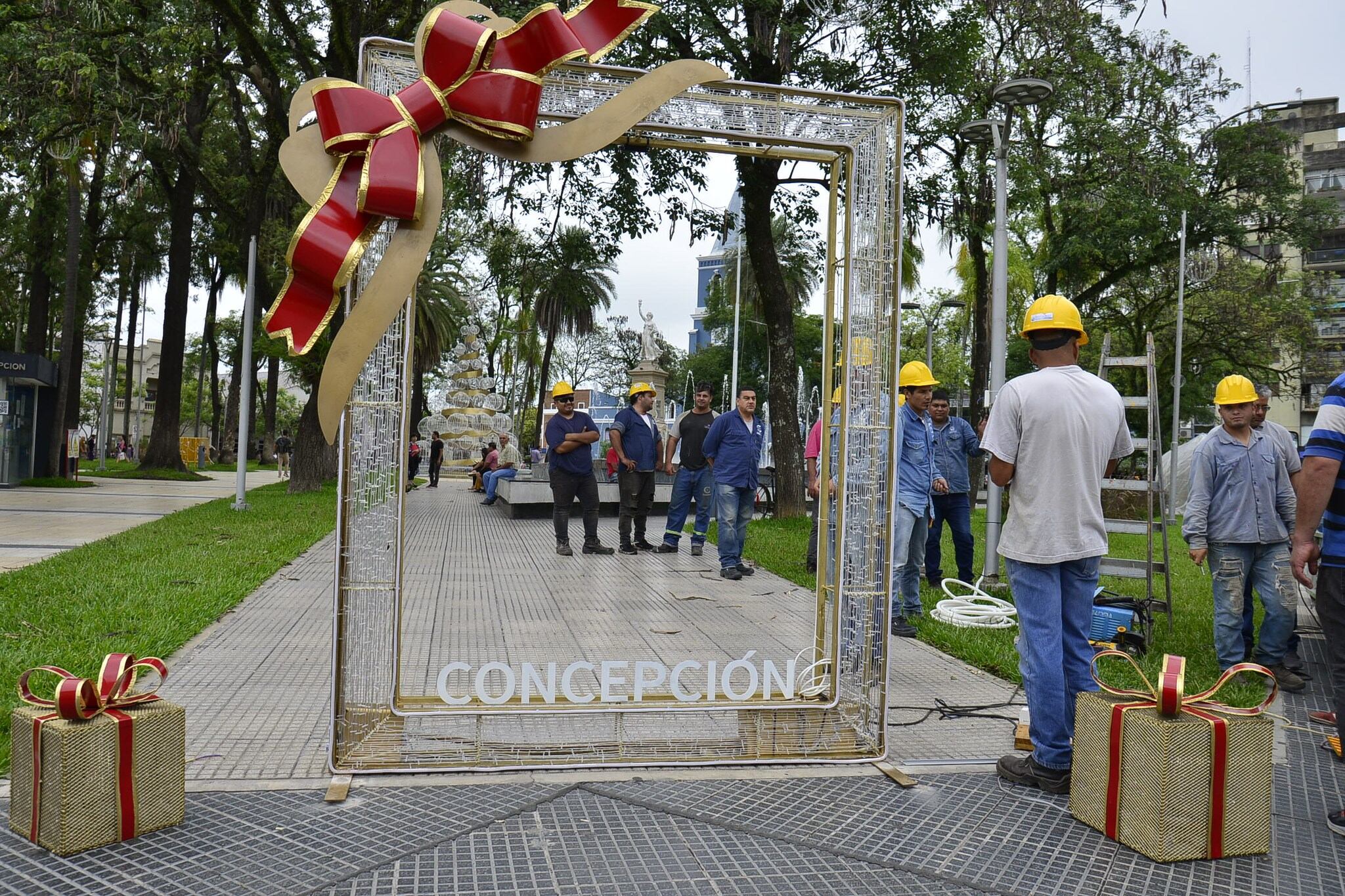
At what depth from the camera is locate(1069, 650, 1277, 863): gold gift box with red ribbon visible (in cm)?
344

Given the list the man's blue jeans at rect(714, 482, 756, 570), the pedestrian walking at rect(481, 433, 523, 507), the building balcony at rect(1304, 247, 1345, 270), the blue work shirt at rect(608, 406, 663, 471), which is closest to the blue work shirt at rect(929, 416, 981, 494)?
the man's blue jeans at rect(714, 482, 756, 570)

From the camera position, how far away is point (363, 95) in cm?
380

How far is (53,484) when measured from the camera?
22984 millimetres

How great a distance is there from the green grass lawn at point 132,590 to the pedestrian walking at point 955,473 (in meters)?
6.11

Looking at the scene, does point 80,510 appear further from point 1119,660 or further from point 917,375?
point 1119,660

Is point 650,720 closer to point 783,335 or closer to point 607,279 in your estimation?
point 783,335

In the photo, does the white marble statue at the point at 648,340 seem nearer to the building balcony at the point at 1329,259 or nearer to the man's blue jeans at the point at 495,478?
the man's blue jeans at the point at 495,478

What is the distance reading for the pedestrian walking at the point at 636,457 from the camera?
1228 centimetres

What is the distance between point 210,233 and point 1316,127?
198 ft

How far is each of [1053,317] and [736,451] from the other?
6403 mm

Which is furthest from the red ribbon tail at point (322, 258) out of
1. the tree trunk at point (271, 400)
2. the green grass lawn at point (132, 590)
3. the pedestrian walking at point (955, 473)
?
the tree trunk at point (271, 400)

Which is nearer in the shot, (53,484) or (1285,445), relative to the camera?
(1285,445)

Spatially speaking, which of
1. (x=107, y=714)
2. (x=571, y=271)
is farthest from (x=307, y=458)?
(x=107, y=714)

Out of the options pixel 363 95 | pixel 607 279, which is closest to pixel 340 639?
pixel 363 95
